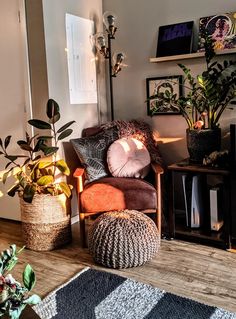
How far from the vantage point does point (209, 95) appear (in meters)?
2.62

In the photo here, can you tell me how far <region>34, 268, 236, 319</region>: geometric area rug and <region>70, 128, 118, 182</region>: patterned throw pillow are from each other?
3.12 feet

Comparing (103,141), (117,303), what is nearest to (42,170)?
(103,141)

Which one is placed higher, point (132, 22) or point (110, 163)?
point (132, 22)

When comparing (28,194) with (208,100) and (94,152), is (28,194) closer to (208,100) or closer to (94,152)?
(94,152)

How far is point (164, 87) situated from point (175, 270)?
166cm

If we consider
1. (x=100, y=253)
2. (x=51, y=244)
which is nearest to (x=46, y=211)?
(x=51, y=244)

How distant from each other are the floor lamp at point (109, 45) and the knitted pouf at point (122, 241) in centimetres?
149

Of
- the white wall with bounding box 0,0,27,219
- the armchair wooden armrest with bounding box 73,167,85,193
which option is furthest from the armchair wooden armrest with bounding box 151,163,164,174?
the white wall with bounding box 0,0,27,219

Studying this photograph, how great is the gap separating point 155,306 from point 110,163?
4.30 feet

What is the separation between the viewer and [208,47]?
2.63 metres

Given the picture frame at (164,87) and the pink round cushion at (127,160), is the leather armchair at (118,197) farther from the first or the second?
the picture frame at (164,87)

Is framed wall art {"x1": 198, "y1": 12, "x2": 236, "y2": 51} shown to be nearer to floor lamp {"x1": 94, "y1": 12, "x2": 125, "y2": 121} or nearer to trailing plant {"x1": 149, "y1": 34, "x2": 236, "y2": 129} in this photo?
trailing plant {"x1": 149, "y1": 34, "x2": 236, "y2": 129}

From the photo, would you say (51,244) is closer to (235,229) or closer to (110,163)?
(110,163)

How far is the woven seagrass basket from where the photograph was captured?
2588 mm
